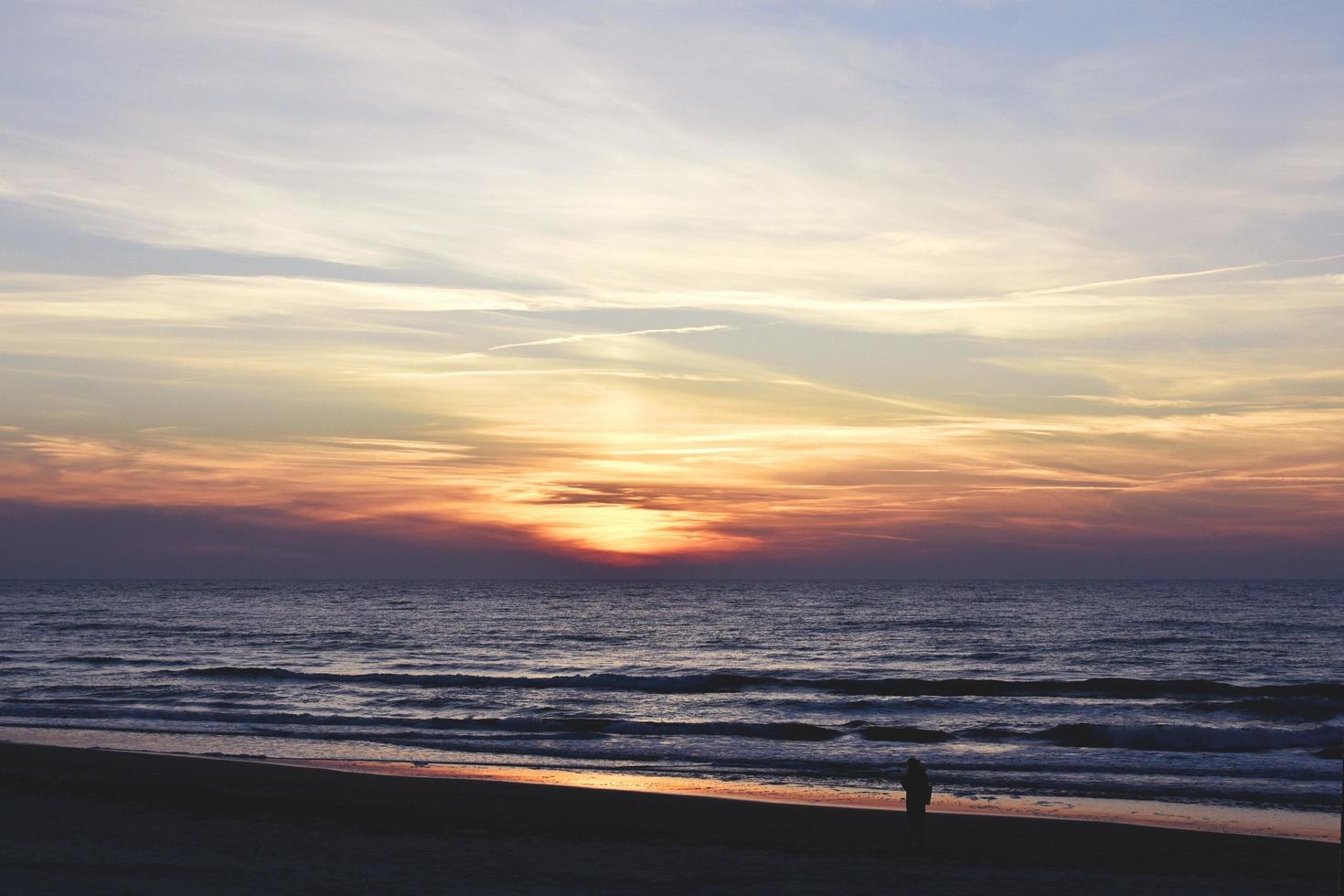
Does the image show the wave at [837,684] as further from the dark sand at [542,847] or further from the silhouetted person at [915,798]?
the silhouetted person at [915,798]

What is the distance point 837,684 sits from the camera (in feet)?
149

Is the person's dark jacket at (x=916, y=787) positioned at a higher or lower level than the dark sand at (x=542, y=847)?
higher

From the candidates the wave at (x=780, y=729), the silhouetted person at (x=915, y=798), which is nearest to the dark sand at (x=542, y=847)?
the silhouetted person at (x=915, y=798)

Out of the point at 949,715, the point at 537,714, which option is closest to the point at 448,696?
the point at 537,714

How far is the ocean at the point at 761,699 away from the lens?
26.6 metres

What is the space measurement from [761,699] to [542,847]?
24.3 metres

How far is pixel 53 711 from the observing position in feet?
119

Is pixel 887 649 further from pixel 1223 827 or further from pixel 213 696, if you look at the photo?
pixel 1223 827

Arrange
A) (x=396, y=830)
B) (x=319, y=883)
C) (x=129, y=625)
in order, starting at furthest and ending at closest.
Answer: (x=129, y=625) → (x=396, y=830) → (x=319, y=883)

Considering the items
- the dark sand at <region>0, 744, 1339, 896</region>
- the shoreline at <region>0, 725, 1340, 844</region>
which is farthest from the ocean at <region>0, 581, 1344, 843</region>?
the dark sand at <region>0, 744, 1339, 896</region>

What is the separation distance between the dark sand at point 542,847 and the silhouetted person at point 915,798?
304mm

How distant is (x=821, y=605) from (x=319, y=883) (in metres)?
112

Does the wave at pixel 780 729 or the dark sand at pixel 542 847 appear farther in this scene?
the wave at pixel 780 729

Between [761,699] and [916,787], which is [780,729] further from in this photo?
[916,787]
